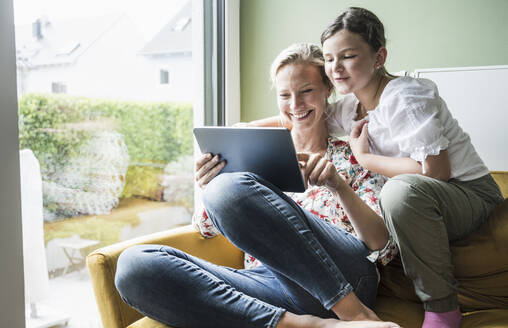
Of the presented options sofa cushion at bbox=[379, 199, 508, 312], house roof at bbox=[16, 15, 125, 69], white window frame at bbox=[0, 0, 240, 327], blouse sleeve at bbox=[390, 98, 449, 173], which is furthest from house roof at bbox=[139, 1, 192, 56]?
sofa cushion at bbox=[379, 199, 508, 312]

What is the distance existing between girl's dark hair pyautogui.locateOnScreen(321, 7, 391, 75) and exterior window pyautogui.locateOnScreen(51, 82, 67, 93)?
0.93 meters

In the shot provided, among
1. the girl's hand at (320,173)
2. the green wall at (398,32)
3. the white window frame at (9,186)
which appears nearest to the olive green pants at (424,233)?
the girl's hand at (320,173)

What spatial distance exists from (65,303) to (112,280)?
1.98ft

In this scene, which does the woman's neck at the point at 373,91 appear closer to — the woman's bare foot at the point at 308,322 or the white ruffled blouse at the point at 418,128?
the white ruffled blouse at the point at 418,128

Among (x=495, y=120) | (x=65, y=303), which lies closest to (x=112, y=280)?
(x=65, y=303)

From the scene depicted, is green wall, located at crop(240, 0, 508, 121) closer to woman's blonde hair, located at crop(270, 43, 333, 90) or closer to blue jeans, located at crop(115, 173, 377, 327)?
woman's blonde hair, located at crop(270, 43, 333, 90)

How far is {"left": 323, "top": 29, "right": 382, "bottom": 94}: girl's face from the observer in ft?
4.11

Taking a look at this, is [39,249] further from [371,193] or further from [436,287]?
[436,287]

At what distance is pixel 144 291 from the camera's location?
1.06 metres

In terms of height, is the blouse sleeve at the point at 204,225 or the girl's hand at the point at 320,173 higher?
the girl's hand at the point at 320,173

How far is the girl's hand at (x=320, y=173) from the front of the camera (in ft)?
3.54

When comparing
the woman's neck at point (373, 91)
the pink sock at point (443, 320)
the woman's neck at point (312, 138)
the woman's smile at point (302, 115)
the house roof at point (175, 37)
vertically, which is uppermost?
the house roof at point (175, 37)

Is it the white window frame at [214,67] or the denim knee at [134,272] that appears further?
the white window frame at [214,67]

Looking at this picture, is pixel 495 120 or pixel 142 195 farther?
pixel 142 195
